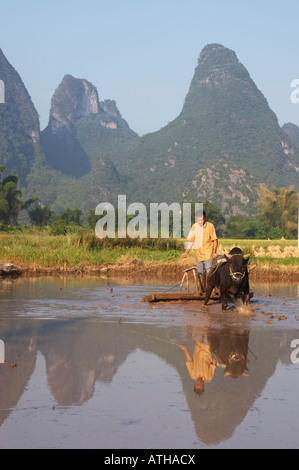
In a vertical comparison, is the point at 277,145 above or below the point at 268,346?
above

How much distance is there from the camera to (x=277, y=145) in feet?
622

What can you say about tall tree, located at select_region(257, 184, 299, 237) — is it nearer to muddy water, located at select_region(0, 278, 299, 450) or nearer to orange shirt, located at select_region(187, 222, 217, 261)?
orange shirt, located at select_region(187, 222, 217, 261)

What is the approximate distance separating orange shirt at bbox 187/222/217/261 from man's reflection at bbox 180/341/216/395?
4543mm

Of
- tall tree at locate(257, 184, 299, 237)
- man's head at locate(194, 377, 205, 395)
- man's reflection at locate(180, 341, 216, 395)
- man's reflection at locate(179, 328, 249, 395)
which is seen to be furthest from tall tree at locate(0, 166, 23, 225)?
man's head at locate(194, 377, 205, 395)

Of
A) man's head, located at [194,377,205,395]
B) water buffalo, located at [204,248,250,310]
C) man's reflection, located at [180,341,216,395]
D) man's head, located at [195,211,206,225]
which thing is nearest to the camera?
man's head, located at [194,377,205,395]

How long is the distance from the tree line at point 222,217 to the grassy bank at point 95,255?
2922 cm

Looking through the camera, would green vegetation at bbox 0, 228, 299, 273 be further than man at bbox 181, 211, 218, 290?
Yes

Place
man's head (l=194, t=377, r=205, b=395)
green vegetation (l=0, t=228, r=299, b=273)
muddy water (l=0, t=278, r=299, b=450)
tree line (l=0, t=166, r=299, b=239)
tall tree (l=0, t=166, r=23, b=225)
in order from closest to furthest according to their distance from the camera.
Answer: muddy water (l=0, t=278, r=299, b=450) → man's head (l=194, t=377, r=205, b=395) → green vegetation (l=0, t=228, r=299, b=273) → tall tree (l=0, t=166, r=23, b=225) → tree line (l=0, t=166, r=299, b=239)

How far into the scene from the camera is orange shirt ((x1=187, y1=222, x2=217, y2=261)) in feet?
45.9

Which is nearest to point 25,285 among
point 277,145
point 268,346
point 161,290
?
point 161,290

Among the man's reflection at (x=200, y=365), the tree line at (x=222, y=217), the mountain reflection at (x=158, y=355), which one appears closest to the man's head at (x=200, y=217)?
the mountain reflection at (x=158, y=355)

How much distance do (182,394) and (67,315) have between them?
651 centimetres

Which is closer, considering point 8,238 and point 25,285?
point 25,285

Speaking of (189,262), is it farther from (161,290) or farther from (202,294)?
(202,294)
